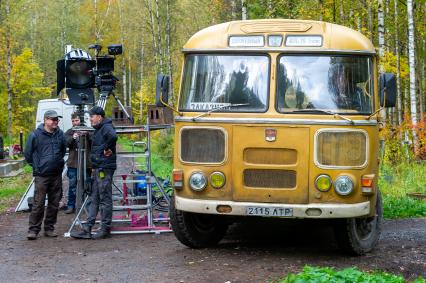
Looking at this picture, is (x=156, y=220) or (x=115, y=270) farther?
(x=156, y=220)

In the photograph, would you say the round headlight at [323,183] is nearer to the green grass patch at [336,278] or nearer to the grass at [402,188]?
the green grass patch at [336,278]

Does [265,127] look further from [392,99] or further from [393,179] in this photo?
[393,179]

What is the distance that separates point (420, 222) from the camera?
11477mm

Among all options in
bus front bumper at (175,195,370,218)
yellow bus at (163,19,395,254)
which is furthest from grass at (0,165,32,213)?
yellow bus at (163,19,395,254)

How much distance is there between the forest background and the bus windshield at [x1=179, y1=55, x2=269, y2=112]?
5.61 metres

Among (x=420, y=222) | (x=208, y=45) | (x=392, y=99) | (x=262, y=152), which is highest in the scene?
(x=208, y=45)

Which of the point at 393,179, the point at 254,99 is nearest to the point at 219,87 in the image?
the point at 254,99

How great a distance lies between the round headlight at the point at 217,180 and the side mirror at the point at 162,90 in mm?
1165

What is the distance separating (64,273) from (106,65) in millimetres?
4276

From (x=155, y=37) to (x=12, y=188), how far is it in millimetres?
27488

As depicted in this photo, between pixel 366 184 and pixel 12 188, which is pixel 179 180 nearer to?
pixel 366 184

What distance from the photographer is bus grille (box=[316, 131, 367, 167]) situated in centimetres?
816

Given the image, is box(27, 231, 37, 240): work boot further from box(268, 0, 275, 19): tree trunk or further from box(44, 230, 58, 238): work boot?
box(268, 0, 275, 19): tree trunk

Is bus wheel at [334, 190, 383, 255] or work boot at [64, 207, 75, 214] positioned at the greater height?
bus wheel at [334, 190, 383, 255]
